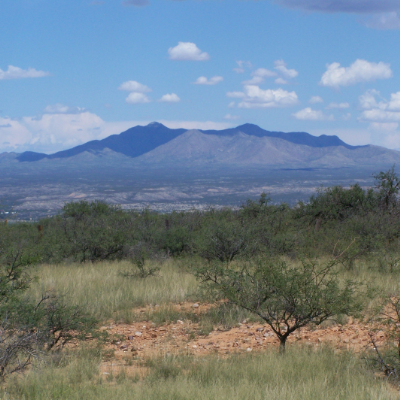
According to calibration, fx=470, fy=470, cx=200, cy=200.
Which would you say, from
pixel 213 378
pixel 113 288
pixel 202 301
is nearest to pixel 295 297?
pixel 213 378

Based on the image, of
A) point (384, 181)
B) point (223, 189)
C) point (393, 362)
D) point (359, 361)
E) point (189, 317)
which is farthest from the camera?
point (223, 189)

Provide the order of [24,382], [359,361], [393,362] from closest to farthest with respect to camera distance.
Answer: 1. [24,382]
2. [393,362]
3. [359,361]

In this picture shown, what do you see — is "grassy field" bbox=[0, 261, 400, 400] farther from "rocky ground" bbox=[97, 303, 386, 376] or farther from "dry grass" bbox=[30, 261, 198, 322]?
"dry grass" bbox=[30, 261, 198, 322]

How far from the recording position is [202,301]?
9.71m

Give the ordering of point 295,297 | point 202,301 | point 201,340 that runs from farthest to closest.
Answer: point 202,301, point 201,340, point 295,297

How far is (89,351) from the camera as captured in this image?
670 centimetres

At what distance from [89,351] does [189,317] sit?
8.16ft

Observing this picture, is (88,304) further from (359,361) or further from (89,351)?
(359,361)

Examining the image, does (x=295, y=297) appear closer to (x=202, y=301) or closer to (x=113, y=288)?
(x=202, y=301)

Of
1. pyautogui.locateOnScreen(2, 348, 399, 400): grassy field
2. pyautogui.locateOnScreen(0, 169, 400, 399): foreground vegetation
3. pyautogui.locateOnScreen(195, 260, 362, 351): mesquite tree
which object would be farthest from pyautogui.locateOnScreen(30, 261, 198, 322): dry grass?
pyautogui.locateOnScreen(2, 348, 399, 400): grassy field

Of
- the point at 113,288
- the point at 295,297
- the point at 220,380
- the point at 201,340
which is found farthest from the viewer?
the point at 113,288

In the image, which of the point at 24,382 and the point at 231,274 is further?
the point at 231,274

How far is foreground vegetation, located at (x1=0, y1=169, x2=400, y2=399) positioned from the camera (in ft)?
16.7

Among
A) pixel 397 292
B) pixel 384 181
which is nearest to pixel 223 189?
pixel 384 181
